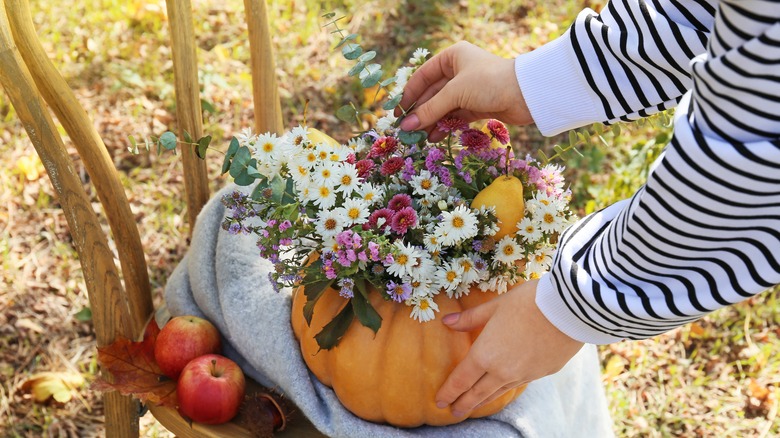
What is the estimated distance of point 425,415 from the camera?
100 centimetres

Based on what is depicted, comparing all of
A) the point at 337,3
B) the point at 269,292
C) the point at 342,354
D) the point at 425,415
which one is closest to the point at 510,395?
the point at 425,415

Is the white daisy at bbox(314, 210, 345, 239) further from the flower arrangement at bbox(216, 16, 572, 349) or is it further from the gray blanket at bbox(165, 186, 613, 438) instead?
the gray blanket at bbox(165, 186, 613, 438)

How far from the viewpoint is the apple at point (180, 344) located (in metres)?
1.07

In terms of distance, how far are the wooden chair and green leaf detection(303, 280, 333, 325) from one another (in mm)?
208

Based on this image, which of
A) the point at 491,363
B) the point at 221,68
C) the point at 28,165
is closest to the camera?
the point at 491,363

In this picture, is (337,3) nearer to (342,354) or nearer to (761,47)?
(342,354)

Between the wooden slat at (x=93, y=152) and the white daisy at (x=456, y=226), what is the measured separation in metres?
0.47

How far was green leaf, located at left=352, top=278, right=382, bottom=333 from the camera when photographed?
93cm

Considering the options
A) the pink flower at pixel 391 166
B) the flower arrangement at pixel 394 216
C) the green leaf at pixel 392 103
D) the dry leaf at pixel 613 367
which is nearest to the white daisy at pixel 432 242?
the flower arrangement at pixel 394 216

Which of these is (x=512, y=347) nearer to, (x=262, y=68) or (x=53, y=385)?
(x=262, y=68)

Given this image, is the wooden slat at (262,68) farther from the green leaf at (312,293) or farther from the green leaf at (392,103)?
the green leaf at (312,293)

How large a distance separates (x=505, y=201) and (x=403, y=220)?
0.44 feet

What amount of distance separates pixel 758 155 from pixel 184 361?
78 centimetres

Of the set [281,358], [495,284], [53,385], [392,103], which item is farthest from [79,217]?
[53,385]
